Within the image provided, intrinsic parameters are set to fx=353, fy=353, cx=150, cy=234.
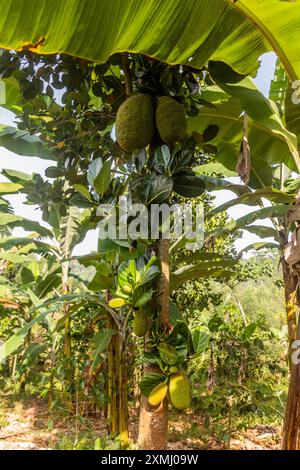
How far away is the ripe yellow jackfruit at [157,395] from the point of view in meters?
0.86

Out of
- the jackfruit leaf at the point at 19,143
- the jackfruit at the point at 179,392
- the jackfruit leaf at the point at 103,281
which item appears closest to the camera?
the jackfruit at the point at 179,392

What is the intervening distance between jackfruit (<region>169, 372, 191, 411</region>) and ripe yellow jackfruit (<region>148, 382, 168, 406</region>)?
0.06 feet

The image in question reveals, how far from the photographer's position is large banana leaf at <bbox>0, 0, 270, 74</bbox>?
0.88 metres

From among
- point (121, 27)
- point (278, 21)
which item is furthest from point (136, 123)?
point (278, 21)

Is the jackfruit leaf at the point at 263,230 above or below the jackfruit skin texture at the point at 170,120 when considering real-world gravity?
below

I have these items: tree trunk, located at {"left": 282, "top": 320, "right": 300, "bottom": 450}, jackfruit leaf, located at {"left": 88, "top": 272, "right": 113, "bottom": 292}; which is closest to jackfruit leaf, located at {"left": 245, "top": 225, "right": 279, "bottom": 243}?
tree trunk, located at {"left": 282, "top": 320, "right": 300, "bottom": 450}

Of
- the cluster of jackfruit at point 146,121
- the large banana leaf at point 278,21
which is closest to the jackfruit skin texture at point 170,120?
the cluster of jackfruit at point 146,121

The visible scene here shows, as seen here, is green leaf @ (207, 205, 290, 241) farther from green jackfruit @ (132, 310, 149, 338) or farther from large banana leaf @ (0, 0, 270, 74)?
green jackfruit @ (132, 310, 149, 338)

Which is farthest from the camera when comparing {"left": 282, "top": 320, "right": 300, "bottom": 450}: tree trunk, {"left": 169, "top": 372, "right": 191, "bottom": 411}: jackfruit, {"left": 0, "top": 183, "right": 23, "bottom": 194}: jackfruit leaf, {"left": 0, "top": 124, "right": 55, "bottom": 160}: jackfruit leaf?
{"left": 0, "top": 183, "right": 23, "bottom": 194}: jackfruit leaf

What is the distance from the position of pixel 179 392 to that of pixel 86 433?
1.86 m

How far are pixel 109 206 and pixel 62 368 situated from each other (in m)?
1.68

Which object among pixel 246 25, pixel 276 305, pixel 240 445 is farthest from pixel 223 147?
pixel 276 305

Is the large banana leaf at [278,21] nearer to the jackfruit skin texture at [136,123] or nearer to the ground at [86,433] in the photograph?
the jackfruit skin texture at [136,123]

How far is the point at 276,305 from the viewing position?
892cm
